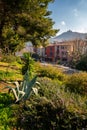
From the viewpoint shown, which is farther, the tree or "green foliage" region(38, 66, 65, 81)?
the tree

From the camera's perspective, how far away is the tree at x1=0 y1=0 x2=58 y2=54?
22.8 metres

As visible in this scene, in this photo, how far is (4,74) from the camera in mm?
17766

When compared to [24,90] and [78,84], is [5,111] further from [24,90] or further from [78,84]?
[78,84]

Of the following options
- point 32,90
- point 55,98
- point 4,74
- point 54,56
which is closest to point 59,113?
point 55,98

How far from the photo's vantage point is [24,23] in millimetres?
24844

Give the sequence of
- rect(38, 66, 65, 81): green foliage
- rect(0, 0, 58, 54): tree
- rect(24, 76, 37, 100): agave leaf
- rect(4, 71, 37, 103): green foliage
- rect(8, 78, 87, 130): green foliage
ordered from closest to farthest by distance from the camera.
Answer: rect(8, 78, 87, 130): green foliage
rect(4, 71, 37, 103): green foliage
rect(24, 76, 37, 100): agave leaf
rect(38, 66, 65, 81): green foliage
rect(0, 0, 58, 54): tree

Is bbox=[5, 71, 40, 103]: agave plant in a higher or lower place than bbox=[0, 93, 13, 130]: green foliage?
higher

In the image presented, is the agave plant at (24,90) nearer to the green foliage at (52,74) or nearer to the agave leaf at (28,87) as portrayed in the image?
the agave leaf at (28,87)

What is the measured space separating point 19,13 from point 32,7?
110cm

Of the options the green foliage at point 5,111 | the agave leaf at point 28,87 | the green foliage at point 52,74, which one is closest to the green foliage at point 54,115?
the green foliage at point 5,111

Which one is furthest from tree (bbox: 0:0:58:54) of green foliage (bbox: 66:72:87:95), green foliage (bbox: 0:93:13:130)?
green foliage (bbox: 0:93:13:130)

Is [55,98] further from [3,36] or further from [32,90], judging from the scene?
[3,36]

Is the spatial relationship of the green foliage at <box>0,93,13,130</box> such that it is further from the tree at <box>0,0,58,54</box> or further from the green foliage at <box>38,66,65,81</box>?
the tree at <box>0,0,58,54</box>

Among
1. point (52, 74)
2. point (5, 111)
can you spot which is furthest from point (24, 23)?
point (5, 111)
